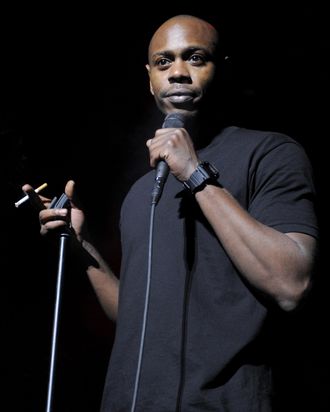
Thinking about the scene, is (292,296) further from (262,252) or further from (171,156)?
(171,156)

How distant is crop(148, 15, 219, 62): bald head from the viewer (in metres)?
1.60

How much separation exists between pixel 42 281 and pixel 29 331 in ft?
0.69

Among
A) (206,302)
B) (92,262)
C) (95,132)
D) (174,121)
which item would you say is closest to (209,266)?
(206,302)

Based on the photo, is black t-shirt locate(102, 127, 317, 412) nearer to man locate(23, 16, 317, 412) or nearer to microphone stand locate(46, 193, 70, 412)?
man locate(23, 16, 317, 412)

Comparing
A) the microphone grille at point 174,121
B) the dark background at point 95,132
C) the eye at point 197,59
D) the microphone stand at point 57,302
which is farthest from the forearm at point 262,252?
the dark background at point 95,132

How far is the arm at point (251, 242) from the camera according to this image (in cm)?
115

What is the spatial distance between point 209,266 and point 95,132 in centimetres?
152

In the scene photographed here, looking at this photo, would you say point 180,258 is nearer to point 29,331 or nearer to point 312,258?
point 312,258

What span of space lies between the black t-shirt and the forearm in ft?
0.21

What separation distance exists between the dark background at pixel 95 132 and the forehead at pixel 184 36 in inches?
28.3

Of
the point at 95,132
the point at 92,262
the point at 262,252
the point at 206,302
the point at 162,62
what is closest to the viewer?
the point at 262,252

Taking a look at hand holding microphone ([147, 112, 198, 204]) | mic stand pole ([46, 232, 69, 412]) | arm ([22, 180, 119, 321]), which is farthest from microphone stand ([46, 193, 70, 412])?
hand holding microphone ([147, 112, 198, 204])

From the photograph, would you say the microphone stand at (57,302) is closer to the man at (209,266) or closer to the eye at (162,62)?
the man at (209,266)

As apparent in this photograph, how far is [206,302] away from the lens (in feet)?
4.12
